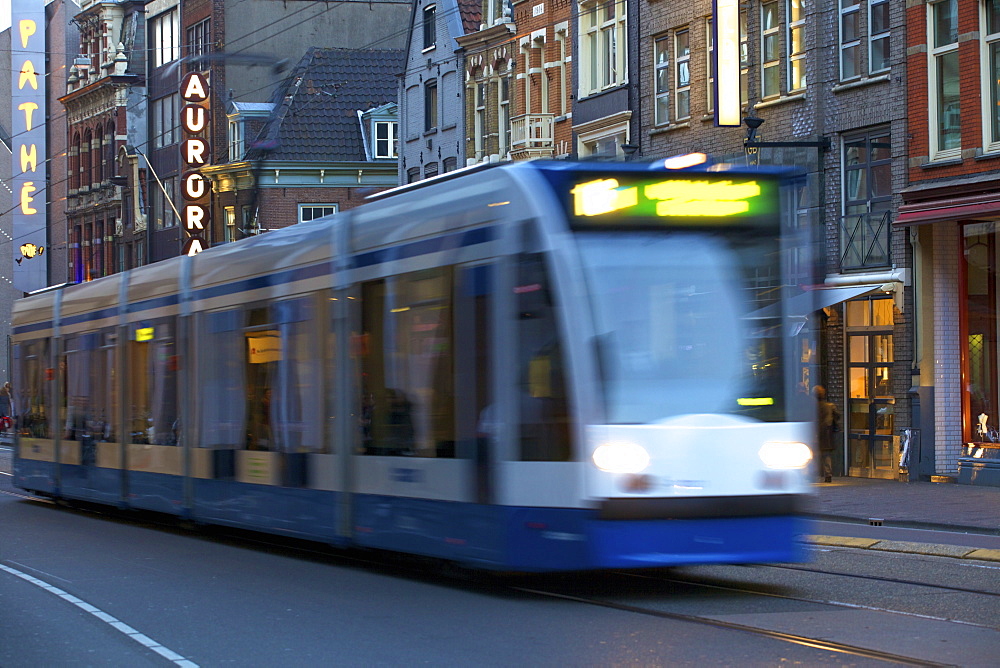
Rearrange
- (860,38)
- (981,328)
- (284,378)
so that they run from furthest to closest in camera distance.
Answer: (860,38), (981,328), (284,378)

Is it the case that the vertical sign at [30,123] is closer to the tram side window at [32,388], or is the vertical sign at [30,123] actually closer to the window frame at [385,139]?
the window frame at [385,139]

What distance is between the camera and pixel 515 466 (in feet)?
35.3

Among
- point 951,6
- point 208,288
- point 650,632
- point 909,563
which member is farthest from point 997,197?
point 650,632

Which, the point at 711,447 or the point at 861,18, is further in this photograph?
the point at 861,18

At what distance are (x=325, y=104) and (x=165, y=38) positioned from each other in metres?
11.7

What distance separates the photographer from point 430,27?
4609 cm

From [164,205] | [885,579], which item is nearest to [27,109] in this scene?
[164,205]

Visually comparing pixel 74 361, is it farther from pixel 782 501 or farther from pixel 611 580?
pixel 782 501

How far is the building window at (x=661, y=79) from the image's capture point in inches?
1321

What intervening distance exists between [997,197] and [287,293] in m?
13.2

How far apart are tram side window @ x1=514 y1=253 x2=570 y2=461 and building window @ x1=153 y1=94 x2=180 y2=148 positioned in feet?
168

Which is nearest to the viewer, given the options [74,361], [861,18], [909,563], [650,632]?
[650,632]

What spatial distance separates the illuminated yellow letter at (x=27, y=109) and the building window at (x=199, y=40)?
55.5ft

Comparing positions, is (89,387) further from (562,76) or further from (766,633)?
(562,76)
